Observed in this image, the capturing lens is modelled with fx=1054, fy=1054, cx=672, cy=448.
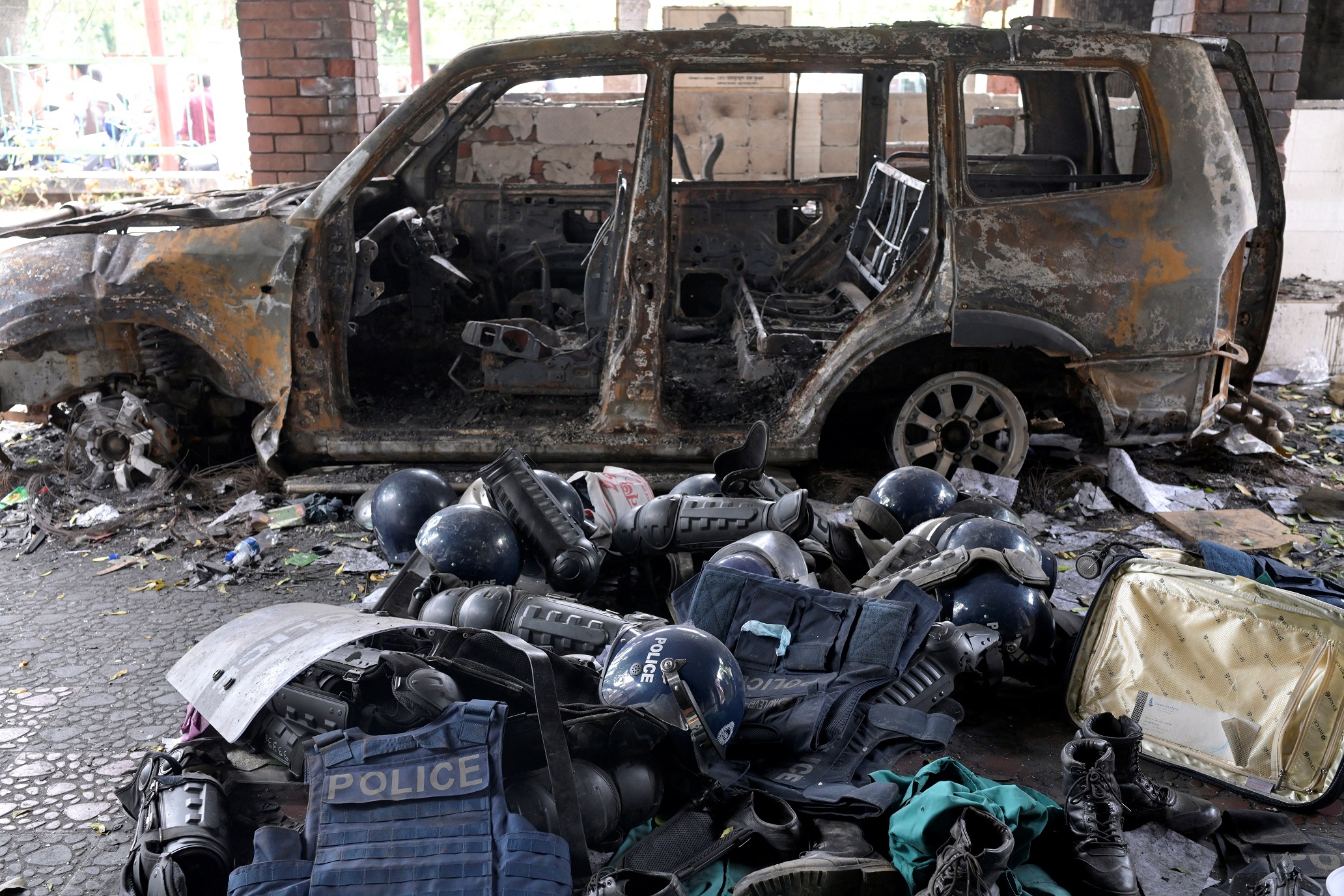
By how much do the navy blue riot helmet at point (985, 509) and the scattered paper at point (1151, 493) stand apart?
1224 mm

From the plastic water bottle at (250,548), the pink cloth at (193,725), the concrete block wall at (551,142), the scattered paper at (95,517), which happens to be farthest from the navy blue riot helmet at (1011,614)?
the concrete block wall at (551,142)

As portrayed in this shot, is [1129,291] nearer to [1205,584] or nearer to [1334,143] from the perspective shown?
[1205,584]

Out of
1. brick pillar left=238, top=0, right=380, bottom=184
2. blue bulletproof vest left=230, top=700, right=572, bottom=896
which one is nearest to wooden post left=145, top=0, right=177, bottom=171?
brick pillar left=238, top=0, right=380, bottom=184

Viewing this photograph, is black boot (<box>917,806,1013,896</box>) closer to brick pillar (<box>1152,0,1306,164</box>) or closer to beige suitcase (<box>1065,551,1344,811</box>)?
beige suitcase (<box>1065,551,1344,811</box>)

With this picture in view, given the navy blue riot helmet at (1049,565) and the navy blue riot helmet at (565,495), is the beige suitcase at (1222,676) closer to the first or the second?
the navy blue riot helmet at (1049,565)

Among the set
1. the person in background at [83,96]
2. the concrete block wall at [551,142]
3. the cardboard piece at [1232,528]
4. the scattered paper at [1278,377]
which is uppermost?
the person in background at [83,96]

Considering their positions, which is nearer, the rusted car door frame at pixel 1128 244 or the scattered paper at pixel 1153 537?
the rusted car door frame at pixel 1128 244

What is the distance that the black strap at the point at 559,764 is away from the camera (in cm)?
221

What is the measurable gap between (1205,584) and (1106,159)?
2.70 meters

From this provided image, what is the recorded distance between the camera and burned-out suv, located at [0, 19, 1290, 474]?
419 cm

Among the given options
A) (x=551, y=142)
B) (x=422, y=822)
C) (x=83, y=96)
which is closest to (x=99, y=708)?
(x=422, y=822)

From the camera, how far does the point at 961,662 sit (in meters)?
3.03

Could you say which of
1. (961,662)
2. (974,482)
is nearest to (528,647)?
(961,662)

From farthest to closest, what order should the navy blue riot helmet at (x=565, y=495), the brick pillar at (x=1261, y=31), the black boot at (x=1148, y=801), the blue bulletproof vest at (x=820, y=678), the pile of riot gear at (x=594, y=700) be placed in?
the brick pillar at (x=1261, y=31) < the navy blue riot helmet at (x=565, y=495) < the blue bulletproof vest at (x=820, y=678) < the black boot at (x=1148, y=801) < the pile of riot gear at (x=594, y=700)
